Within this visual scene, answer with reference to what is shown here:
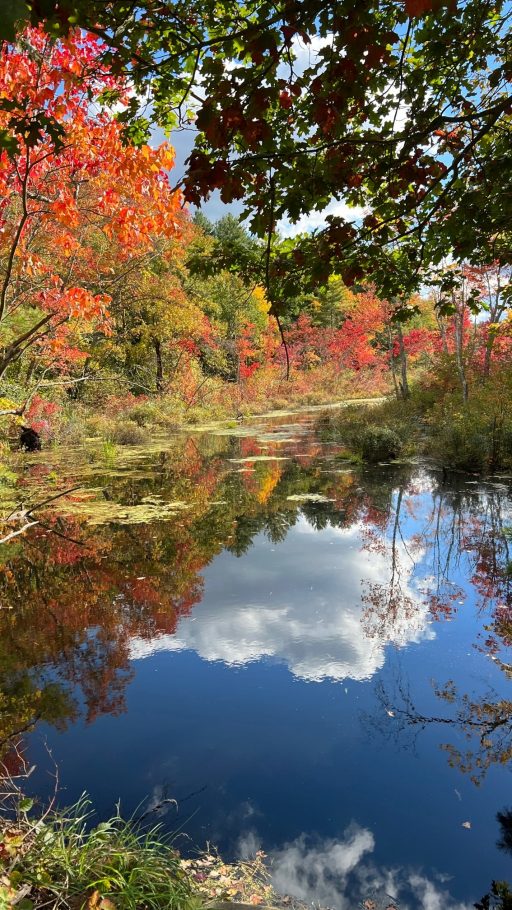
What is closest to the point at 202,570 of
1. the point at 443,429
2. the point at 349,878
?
the point at 349,878

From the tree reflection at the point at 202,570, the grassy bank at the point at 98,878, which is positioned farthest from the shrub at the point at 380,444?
the grassy bank at the point at 98,878

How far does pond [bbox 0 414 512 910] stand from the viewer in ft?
8.86

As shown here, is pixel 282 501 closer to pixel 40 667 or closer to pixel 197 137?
pixel 40 667

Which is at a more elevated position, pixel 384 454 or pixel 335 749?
pixel 384 454

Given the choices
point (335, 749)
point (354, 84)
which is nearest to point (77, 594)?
point (335, 749)

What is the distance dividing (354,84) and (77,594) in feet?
17.5

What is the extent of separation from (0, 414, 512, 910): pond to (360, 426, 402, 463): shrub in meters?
4.17

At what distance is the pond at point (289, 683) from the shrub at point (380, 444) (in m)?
4.17

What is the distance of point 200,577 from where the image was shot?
6215 millimetres

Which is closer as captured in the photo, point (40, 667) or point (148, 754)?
point (148, 754)

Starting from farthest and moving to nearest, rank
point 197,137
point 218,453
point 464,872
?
point 218,453 < point 197,137 < point 464,872

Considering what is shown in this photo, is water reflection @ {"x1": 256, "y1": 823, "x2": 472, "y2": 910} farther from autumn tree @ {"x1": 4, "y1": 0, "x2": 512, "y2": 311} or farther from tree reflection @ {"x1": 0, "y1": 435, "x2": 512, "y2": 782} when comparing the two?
autumn tree @ {"x1": 4, "y1": 0, "x2": 512, "y2": 311}

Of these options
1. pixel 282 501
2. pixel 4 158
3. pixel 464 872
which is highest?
pixel 4 158

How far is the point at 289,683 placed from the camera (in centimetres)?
408
